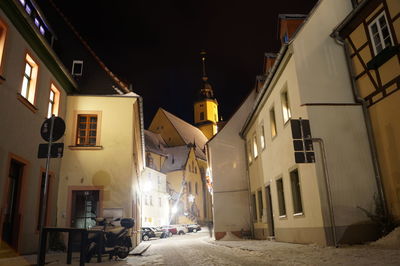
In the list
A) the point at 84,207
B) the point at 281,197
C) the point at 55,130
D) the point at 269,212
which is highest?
the point at 55,130

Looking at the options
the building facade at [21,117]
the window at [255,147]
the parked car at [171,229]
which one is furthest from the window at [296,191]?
the parked car at [171,229]

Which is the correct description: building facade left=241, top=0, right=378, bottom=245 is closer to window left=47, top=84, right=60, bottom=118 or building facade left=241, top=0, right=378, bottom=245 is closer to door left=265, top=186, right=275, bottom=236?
door left=265, top=186, right=275, bottom=236

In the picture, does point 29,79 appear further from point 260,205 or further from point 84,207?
point 260,205

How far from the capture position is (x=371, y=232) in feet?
34.6

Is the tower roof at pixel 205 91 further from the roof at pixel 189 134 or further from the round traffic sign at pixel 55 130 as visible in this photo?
the round traffic sign at pixel 55 130

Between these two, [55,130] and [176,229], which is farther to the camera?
[176,229]

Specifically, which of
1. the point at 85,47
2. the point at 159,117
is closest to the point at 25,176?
the point at 85,47

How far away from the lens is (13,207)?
428 inches

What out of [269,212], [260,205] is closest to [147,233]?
[260,205]

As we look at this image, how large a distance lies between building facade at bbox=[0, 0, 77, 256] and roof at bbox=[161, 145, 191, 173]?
144 feet

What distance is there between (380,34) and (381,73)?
4.22 feet

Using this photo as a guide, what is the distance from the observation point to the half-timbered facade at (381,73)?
1036 centimetres

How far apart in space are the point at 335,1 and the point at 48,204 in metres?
14.1

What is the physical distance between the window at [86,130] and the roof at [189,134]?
4659 cm
